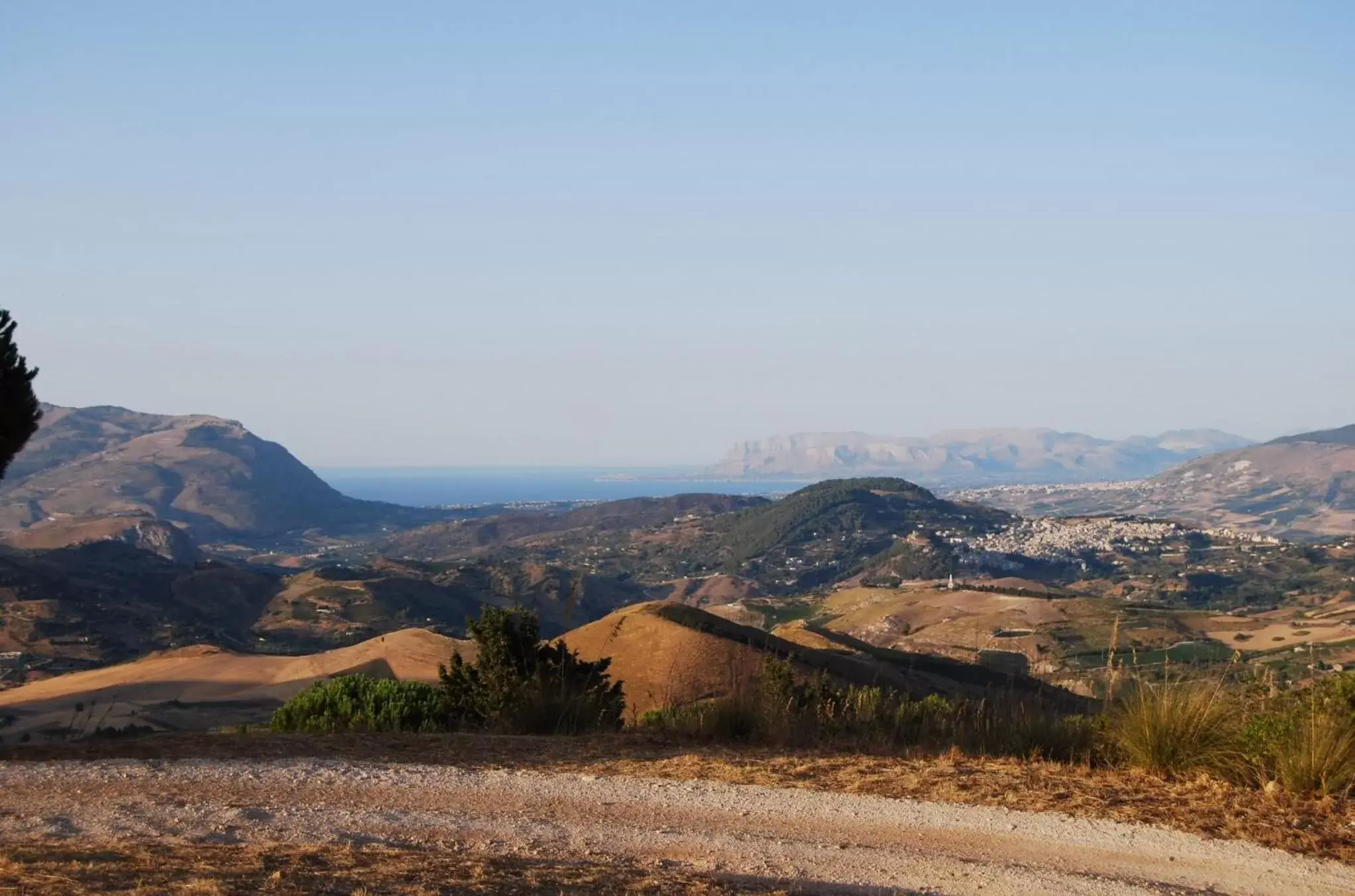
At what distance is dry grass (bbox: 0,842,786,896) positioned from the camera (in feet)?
21.5

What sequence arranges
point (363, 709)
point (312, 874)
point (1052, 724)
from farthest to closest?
point (363, 709) → point (1052, 724) → point (312, 874)

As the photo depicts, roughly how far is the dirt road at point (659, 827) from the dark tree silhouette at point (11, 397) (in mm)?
5469

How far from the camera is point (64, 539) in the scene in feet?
460

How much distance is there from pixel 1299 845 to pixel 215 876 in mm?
7023

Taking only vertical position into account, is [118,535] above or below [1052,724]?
below

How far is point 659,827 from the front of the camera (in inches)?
341

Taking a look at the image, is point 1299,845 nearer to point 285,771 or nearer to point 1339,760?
point 1339,760

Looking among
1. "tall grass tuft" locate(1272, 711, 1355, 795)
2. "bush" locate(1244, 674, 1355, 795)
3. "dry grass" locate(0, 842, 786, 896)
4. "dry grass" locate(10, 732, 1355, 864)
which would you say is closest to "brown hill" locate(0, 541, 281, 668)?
"dry grass" locate(10, 732, 1355, 864)

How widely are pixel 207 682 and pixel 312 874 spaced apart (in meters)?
53.1

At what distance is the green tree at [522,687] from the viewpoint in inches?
512

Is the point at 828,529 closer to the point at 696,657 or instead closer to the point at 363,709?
the point at 696,657

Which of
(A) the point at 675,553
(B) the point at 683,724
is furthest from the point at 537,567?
(B) the point at 683,724

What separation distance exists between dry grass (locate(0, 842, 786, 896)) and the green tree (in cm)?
520

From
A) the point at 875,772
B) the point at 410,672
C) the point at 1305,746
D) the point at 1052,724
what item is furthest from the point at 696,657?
the point at 1305,746
